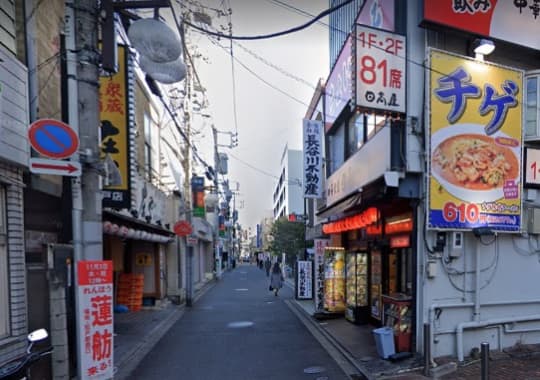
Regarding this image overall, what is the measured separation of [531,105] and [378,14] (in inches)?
160

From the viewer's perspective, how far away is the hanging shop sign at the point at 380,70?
22.3 ft

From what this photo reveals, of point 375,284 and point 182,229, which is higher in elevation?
point 182,229

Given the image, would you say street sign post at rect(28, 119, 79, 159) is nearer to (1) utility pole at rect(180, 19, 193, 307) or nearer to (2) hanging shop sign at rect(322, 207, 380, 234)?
(2) hanging shop sign at rect(322, 207, 380, 234)

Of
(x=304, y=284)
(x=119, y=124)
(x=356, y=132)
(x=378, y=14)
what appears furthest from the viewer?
(x=304, y=284)

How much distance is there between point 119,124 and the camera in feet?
26.0

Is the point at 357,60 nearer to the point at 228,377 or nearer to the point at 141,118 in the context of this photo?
the point at 228,377

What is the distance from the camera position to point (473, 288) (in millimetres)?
7176

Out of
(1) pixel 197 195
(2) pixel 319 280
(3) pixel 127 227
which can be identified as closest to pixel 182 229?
(3) pixel 127 227

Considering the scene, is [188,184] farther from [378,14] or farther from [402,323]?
[402,323]

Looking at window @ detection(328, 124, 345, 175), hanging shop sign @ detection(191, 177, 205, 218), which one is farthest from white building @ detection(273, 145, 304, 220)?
window @ detection(328, 124, 345, 175)

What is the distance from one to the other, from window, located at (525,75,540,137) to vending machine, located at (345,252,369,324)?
5411 mm

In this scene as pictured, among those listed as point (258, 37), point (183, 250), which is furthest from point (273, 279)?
point (258, 37)

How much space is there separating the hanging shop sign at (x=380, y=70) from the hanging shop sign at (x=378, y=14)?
1035 millimetres

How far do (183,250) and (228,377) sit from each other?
432 inches
